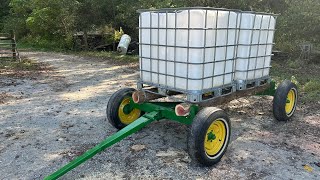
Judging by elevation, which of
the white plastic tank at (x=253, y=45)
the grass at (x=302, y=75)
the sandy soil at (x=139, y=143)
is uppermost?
the white plastic tank at (x=253, y=45)

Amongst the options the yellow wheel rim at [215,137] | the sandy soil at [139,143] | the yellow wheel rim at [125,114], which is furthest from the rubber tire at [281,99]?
the yellow wheel rim at [125,114]

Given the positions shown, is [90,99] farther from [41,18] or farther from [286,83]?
[41,18]

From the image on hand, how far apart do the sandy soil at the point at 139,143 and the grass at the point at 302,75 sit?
3.36 ft

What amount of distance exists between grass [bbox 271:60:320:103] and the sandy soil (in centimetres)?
102

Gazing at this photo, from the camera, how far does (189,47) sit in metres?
4.17

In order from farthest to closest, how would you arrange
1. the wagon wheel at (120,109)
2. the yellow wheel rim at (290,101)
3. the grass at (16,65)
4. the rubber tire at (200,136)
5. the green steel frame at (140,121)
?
the grass at (16,65)
the yellow wheel rim at (290,101)
the wagon wheel at (120,109)
the rubber tire at (200,136)
the green steel frame at (140,121)

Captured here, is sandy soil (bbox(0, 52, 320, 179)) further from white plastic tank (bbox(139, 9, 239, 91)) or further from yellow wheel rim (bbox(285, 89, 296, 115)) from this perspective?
white plastic tank (bbox(139, 9, 239, 91))

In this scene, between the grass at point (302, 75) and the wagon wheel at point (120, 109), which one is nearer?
the wagon wheel at point (120, 109)

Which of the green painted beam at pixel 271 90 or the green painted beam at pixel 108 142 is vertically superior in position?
the green painted beam at pixel 271 90

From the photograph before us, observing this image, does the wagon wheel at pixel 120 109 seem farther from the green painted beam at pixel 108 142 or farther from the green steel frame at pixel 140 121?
the green painted beam at pixel 108 142

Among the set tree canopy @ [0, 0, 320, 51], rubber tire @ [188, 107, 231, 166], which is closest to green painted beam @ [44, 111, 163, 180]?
rubber tire @ [188, 107, 231, 166]

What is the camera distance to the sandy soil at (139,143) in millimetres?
4016

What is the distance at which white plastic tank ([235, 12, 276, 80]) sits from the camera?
4871mm

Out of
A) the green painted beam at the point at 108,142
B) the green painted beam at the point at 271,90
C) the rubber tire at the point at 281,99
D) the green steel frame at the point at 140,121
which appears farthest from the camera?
the green painted beam at the point at 271,90
